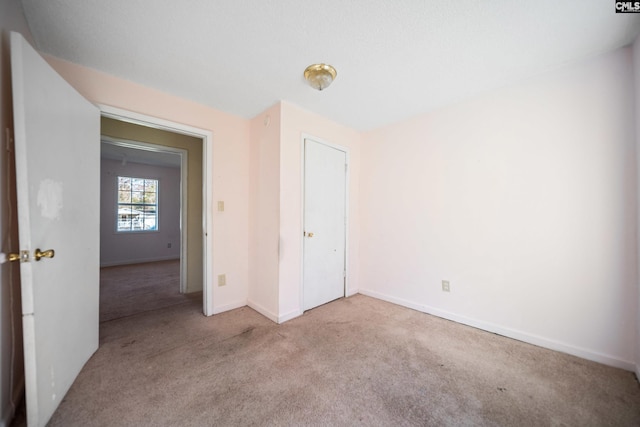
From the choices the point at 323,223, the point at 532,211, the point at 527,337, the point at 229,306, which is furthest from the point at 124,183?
the point at 527,337

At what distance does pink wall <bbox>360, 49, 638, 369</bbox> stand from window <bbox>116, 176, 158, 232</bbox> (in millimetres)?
5727

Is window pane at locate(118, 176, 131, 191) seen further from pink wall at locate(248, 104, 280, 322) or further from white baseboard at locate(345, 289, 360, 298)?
white baseboard at locate(345, 289, 360, 298)

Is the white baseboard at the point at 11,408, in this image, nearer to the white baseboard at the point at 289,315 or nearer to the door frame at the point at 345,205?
the white baseboard at the point at 289,315

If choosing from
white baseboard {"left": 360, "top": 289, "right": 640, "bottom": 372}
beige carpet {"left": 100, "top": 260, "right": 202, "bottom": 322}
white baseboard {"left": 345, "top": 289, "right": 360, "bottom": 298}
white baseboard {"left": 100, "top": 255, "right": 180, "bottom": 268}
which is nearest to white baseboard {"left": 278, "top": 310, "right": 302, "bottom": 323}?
white baseboard {"left": 345, "top": 289, "right": 360, "bottom": 298}

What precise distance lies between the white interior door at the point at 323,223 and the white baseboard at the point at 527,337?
2.87ft

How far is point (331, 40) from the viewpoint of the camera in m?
1.61

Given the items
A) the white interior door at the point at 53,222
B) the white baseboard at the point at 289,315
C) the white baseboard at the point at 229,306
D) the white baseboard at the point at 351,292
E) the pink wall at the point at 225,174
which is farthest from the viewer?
the white baseboard at the point at 351,292

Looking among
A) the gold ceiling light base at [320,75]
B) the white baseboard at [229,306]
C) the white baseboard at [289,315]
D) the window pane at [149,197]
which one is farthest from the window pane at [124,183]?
the gold ceiling light base at [320,75]

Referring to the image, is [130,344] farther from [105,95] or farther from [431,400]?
[431,400]

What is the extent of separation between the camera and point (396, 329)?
90.9 inches

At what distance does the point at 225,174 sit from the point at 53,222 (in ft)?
4.91

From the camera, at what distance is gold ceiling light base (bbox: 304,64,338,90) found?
1.88m

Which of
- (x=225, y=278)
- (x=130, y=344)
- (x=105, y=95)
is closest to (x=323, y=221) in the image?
(x=225, y=278)

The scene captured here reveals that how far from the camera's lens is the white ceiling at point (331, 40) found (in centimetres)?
137
